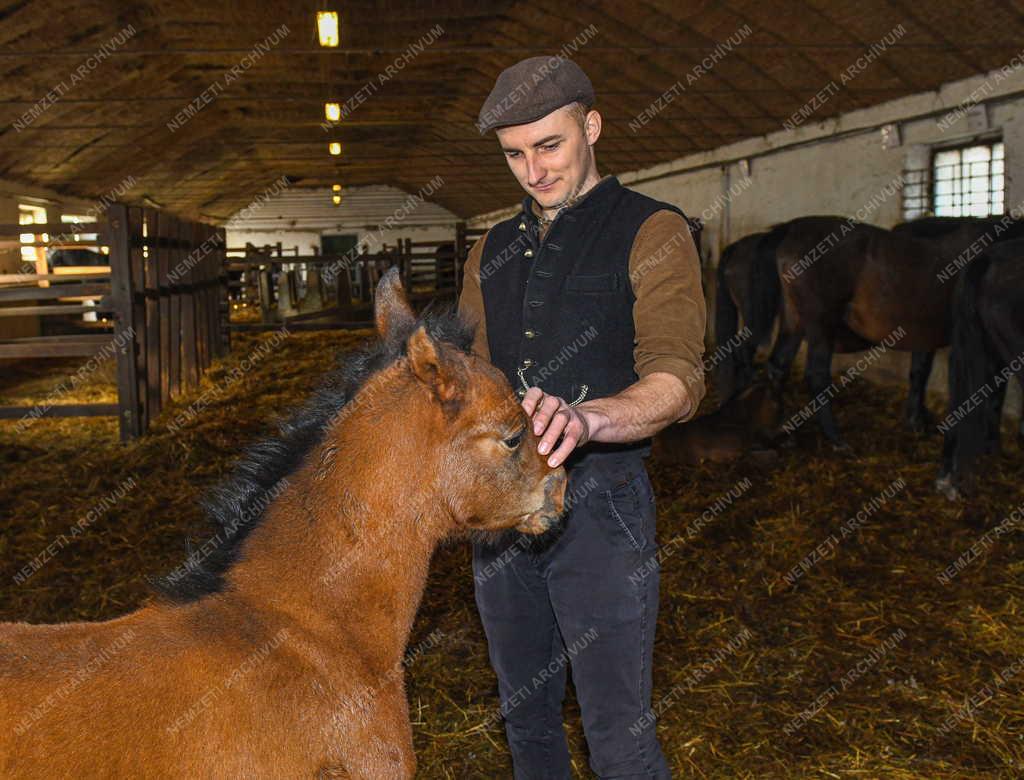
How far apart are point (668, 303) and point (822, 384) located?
6.66 metres

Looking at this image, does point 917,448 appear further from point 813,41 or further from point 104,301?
point 104,301

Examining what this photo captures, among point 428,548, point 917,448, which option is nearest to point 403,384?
point 428,548

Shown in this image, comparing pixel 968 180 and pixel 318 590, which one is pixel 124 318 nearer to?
pixel 318 590

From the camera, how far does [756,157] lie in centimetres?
1359

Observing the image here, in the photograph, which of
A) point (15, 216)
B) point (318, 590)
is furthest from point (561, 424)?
point (15, 216)

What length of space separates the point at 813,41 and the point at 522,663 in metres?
8.85

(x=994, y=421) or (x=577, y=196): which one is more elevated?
(x=577, y=196)

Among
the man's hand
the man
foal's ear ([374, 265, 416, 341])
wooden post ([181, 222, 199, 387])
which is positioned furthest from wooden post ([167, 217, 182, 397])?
the man's hand

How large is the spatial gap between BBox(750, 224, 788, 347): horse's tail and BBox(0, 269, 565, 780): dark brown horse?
741cm

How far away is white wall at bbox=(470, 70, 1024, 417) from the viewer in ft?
28.2

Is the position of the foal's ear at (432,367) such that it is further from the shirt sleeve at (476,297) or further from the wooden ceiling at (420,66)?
the wooden ceiling at (420,66)

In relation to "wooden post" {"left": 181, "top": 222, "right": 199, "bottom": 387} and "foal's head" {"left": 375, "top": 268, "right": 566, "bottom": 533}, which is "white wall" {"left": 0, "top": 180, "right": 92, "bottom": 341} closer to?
"wooden post" {"left": 181, "top": 222, "right": 199, "bottom": 387}

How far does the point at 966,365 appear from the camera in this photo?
21.5ft

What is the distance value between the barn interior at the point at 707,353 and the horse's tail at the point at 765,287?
0.84 meters
